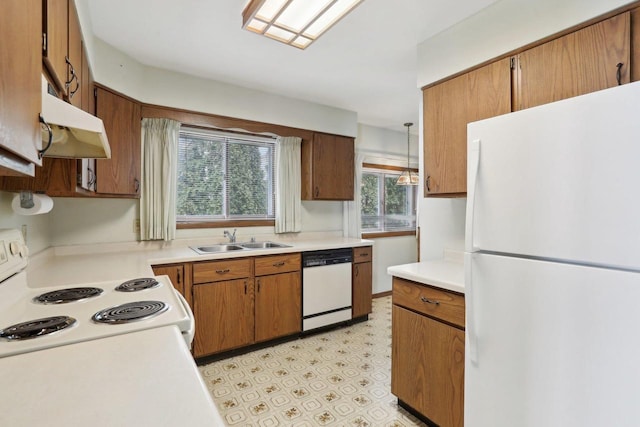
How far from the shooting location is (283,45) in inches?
89.1

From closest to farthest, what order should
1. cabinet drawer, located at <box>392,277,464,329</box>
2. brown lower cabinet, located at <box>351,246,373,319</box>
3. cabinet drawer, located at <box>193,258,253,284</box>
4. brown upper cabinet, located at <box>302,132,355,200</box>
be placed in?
1. cabinet drawer, located at <box>392,277,464,329</box>
2. cabinet drawer, located at <box>193,258,253,284</box>
3. brown lower cabinet, located at <box>351,246,373,319</box>
4. brown upper cabinet, located at <box>302,132,355,200</box>

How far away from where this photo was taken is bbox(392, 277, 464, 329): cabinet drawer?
1.57 metres

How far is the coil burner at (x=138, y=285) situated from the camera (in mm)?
1425

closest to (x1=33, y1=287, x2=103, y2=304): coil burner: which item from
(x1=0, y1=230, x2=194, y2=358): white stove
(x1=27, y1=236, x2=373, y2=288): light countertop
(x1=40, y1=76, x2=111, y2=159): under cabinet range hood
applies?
(x1=0, y1=230, x2=194, y2=358): white stove

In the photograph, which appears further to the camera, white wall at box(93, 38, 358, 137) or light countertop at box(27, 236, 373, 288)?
white wall at box(93, 38, 358, 137)

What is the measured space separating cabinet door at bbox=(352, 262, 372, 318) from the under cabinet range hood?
269cm

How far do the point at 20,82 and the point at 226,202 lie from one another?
266cm

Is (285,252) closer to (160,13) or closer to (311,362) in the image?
(311,362)

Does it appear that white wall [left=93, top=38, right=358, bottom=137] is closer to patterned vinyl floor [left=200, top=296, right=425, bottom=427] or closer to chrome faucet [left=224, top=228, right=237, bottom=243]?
chrome faucet [left=224, top=228, right=237, bottom=243]

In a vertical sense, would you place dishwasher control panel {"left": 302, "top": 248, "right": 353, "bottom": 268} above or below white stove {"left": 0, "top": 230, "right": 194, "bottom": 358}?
below

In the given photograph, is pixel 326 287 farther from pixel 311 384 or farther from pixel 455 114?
pixel 455 114

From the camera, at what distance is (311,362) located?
8.42 feet

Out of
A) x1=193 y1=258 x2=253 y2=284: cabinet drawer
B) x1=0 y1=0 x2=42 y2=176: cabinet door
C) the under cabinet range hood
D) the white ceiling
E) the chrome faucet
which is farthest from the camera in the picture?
the chrome faucet

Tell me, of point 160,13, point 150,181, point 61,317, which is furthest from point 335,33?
point 61,317
